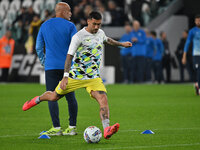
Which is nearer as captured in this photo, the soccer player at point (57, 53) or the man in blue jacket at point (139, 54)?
the soccer player at point (57, 53)

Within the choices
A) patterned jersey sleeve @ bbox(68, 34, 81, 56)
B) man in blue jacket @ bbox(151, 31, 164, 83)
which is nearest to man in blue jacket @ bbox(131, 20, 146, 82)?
man in blue jacket @ bbox(151, 31, 164, 83)

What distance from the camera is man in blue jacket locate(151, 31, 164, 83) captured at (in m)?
26.2

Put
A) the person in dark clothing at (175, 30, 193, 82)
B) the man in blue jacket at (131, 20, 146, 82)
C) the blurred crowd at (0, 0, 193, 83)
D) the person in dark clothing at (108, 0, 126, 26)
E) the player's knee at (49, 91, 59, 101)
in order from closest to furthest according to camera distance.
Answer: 1. the player's knee at (49, 91, 59, 101)
2. the person in dark clothing at (175, 30, 193, 82)
3. the man in blue jacket at (131, 20, 146, 82)
4. the blurred crowd at (0, 0, 193, 83)
5. the person in dark clothing at (108, 0, 126, 26)

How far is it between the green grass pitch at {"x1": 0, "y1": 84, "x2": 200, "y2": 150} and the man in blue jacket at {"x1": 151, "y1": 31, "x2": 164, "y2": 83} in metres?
8.81

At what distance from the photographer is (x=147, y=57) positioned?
26.8 metres

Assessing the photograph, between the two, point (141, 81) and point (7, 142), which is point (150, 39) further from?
point (7, 142)

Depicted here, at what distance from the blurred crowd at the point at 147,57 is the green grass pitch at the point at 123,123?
8110 millimetres

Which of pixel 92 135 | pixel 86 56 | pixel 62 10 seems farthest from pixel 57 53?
pixel 92 135

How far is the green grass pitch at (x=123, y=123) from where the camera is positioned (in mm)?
7801

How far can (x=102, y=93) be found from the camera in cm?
822

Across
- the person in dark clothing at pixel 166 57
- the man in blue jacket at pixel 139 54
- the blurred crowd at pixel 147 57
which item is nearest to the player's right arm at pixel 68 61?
the blurred crowd at pixel 147 57

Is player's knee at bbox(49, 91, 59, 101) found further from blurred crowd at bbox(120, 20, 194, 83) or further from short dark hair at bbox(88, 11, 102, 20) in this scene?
blurred crowd at bbox(120, 20, 194, 83)

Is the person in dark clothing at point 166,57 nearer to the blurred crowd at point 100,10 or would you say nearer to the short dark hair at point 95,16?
the blurred crowd at point 100,10

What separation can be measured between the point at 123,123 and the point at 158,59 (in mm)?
16046
